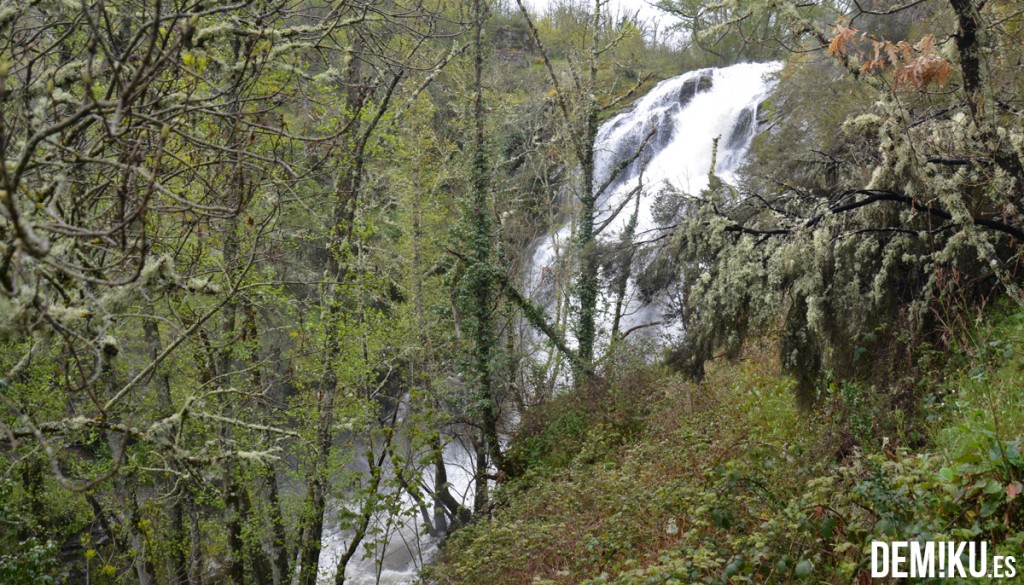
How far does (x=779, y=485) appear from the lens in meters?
5.33

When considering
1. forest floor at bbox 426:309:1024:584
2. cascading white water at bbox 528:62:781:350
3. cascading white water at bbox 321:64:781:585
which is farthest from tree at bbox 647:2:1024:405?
cascading white water at bbox 528:62:781:350

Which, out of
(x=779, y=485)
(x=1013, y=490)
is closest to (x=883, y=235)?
(x=779, y=485)

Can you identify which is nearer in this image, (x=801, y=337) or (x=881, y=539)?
(x=881, y=539)

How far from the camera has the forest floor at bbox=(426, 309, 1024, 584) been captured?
3520mm

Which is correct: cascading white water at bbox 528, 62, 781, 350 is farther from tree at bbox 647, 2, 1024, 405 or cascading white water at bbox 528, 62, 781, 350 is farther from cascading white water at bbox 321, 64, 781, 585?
tree at bbox 647, 2, 1024, 405

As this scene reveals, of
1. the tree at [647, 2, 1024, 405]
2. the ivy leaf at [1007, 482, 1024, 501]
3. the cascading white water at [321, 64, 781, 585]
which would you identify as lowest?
the ivy leaf at [1007, 482, 1024, 501]

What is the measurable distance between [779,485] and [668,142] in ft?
60.8

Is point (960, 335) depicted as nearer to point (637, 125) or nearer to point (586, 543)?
point (586, 543)

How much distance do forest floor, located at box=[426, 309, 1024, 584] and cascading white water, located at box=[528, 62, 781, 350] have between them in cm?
1027

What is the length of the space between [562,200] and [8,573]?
20090 mm

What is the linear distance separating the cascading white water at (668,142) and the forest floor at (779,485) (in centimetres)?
1027

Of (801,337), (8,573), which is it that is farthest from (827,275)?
(8,573)

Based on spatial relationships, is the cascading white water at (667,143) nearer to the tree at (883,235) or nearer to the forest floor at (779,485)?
the forest floor at (779,485)

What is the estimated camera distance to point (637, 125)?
23.6 m
